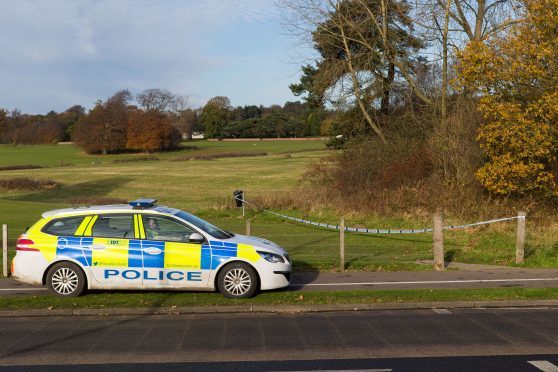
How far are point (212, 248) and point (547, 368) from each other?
5.21 meters

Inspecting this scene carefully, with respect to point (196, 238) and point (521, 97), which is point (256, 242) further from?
point (521, 97)

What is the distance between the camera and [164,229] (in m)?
10.1

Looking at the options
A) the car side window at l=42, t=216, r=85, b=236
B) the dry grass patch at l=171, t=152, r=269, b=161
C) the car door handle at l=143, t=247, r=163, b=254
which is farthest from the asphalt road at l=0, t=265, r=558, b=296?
the dry grass patch at l=171, t=152, r=269, b=161

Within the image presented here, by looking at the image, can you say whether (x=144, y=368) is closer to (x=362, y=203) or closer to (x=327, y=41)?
Answer: (x=362, y=203)

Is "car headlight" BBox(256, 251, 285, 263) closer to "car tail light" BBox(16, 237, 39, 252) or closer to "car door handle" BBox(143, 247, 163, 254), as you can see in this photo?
"car door handle" BBox(143, 247, 163, 254)

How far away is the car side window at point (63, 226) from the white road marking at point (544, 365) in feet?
23.1

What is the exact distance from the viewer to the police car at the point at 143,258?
982 centimetres

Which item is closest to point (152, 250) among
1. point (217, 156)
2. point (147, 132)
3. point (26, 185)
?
point (26, 185)

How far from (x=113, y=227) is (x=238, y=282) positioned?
224cm

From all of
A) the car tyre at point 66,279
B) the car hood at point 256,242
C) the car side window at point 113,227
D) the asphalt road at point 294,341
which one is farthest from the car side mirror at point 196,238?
the car tyre at point 66,279

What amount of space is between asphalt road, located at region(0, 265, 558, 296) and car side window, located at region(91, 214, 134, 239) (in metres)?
1.57

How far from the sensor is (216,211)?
26.0m

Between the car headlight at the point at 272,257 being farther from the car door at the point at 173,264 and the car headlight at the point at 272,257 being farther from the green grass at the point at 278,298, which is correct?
the car door at the point at 173,264

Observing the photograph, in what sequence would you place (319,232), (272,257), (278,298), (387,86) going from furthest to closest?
1. (387,86)
2. (319,232)
3. (272,257)
4. (278,298)
